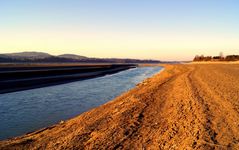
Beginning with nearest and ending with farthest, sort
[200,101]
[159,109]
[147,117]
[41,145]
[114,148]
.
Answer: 1. [114,148]
2. [41,145]
3. [147,117]
4. [159,109]
5. [200,101]

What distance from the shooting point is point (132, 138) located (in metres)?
9.10

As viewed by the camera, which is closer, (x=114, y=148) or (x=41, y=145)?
(x=114, y=148)

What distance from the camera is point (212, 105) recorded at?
1410 centimetres

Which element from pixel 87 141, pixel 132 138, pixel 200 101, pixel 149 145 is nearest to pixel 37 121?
pixel 87 141

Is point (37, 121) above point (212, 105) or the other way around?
the other way around

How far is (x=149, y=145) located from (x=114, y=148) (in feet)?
3.42

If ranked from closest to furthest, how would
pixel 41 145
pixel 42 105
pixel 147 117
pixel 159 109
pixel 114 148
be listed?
pixel 114 148 < pixel 41 145 < pixel 147 117 < pixel 159 109 < pixel 42 105

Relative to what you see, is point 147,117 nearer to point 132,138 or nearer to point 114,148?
point 132,138

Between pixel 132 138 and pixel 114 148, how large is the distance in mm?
1101

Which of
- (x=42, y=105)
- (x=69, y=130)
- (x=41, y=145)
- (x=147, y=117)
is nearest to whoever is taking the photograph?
(x=41, y=145)

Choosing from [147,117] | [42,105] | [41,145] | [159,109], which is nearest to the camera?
[41,145]

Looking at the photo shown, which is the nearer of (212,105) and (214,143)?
(214,143)

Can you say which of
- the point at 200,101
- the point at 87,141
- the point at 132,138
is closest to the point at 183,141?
the point at 132,138

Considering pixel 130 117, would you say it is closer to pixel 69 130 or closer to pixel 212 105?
pixel 69 130
